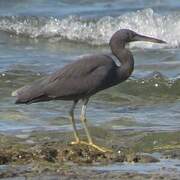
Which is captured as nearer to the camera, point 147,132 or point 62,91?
point 62,91

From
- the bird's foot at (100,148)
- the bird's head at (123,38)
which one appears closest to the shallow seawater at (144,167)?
the bird's foot at (100,148)

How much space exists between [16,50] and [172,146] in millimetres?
6667

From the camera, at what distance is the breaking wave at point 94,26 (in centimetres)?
1557

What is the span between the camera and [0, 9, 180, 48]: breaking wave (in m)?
15.6

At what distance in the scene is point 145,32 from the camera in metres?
15.8

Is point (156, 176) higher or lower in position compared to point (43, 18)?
lower

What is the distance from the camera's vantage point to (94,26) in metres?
16.0

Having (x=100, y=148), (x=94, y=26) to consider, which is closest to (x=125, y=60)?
(x=100, y=148)

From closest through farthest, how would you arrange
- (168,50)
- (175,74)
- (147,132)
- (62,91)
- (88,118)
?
(62,91) < (147,132) < (88,118) < (175,74) < (168,50)

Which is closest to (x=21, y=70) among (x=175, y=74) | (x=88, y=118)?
(x=175, y=74)

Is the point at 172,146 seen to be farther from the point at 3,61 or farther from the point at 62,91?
the point at 3,61

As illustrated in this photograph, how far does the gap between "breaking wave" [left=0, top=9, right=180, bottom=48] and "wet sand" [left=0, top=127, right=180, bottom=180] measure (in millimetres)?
7065

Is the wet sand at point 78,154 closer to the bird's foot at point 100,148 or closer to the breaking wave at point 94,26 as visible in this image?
the bird's foot at point 100,148

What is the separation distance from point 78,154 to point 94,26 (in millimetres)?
9145
